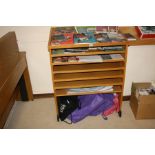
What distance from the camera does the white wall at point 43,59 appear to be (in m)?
2.00

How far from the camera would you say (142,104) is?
1951 millimetres

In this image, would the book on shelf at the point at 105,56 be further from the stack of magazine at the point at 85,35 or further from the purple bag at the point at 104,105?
the purple bag at the point at 104,105

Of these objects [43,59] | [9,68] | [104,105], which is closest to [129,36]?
[104,105]

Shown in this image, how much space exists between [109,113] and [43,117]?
824 mm

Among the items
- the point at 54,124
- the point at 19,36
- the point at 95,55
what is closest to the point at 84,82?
the point at 95,55

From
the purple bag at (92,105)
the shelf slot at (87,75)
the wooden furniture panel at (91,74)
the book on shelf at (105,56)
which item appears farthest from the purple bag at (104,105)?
the book on shelf at (105,56)

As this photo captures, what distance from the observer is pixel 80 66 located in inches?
74.1

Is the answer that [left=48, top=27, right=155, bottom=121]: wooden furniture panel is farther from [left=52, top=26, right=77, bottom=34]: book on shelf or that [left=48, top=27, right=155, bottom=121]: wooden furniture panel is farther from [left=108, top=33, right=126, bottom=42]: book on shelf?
[left=52, top=26, right=77, bottom=34]: book on shelf

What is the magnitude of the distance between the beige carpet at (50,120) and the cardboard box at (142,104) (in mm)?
69

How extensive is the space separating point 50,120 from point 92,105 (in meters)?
0.54

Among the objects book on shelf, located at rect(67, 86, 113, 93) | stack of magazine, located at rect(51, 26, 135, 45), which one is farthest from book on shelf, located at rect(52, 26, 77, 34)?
book on shelf, located at rect(67, 86, 113, 93)

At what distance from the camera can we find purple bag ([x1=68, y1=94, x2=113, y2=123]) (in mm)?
2029

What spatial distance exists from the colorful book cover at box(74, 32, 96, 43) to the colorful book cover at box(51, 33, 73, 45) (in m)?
0.06

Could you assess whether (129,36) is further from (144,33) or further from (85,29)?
(85,29)
